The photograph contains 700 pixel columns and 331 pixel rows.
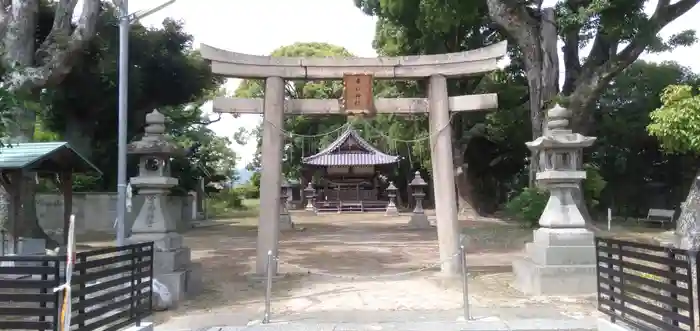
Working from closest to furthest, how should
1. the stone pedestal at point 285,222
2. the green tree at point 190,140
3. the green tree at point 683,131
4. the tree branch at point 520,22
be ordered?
the green tree at point 683,131 → the tree branch at point 520,22 → the stone pedestal at point 285,222 → the green tree at point 190,140

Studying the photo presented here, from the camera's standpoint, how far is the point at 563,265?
31.3 ft

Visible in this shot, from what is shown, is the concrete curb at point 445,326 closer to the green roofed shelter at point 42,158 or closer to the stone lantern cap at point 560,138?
the stone lantern cap at point 560,138

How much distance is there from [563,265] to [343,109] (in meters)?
5.26

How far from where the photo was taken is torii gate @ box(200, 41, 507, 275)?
37.8ft

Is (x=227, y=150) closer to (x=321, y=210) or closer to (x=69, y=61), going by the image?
(x=321, y=210)

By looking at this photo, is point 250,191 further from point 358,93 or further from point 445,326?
point 445,326

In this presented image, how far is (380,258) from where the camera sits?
581 inches

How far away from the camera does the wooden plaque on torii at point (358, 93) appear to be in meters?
11.7

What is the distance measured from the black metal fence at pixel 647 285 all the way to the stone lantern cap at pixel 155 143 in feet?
23.2

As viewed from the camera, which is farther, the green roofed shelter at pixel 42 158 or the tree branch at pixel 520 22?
the tree branch at pixel 520 22

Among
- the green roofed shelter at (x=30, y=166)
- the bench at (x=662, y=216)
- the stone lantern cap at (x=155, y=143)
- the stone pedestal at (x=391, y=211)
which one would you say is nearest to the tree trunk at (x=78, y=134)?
the green roofed shelter at (x=30, y=166)

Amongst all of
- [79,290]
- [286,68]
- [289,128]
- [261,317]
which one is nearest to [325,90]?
[289,128]

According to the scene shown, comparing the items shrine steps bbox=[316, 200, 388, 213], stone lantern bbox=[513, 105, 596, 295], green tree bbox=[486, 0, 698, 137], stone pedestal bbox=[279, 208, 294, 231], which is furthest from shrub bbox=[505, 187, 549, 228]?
shrine steps bbox=[316, 200, 388, 213]

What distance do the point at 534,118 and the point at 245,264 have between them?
11.1m
